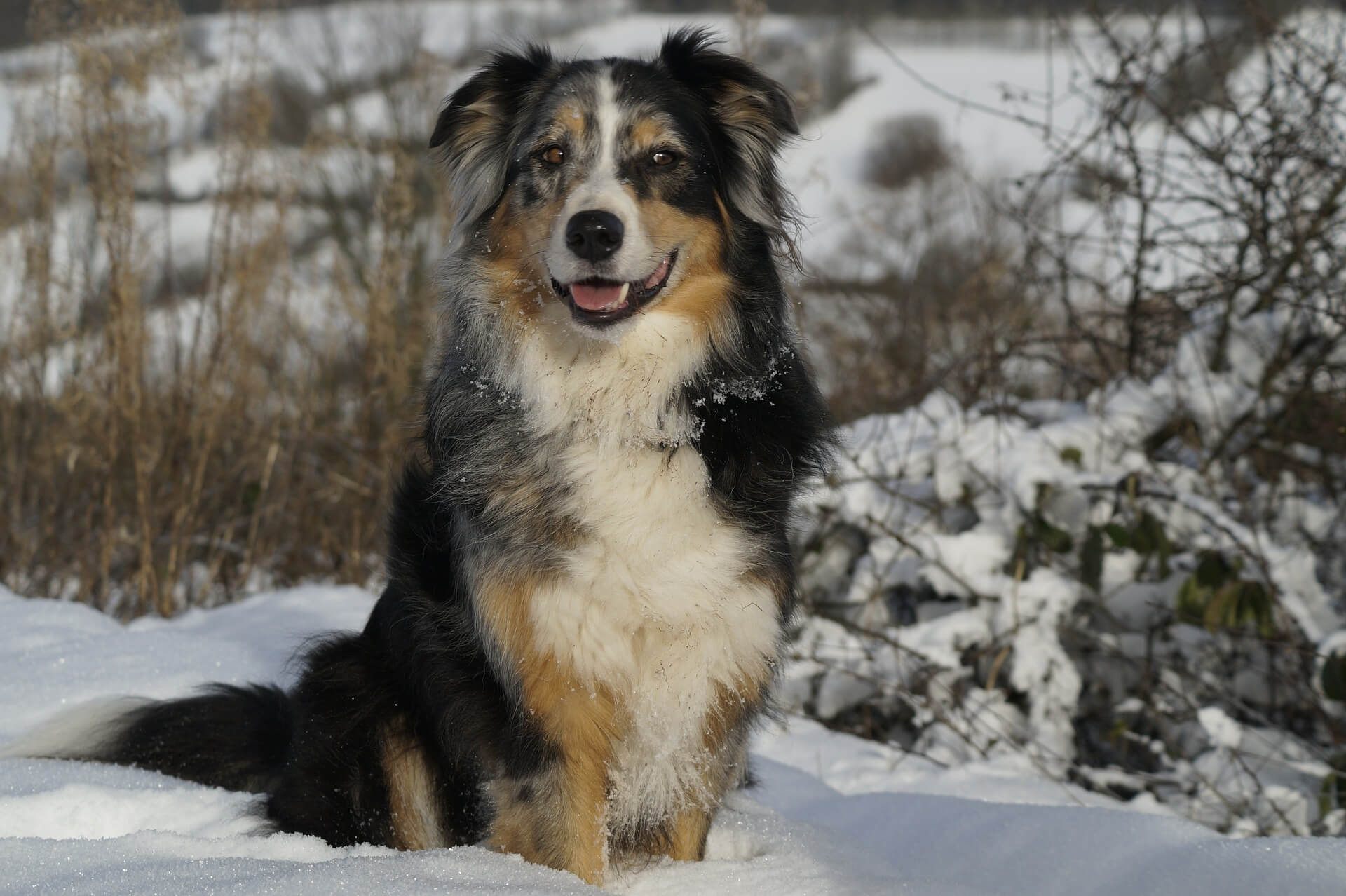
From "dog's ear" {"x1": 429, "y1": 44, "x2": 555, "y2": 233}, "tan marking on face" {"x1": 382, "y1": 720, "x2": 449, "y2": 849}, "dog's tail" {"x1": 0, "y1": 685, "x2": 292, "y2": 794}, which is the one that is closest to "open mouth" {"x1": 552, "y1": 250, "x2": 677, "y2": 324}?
"dog's ear" {"x1": 429, "y1": 44, "x2": 555, "y2": 233}

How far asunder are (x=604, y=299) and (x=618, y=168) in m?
0.38

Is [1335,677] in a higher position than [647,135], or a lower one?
lower

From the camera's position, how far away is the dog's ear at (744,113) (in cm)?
306

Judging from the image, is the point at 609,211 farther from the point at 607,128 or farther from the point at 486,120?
the point at 486,120

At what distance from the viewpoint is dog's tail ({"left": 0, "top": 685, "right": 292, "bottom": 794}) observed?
307cm

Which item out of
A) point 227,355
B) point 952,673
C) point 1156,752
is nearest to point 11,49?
point 227,355

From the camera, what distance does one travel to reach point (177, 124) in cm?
662

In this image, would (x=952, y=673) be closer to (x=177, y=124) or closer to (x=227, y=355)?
(x=227, y=355)

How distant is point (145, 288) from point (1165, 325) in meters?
5.12

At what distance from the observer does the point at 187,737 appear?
314 centimetres

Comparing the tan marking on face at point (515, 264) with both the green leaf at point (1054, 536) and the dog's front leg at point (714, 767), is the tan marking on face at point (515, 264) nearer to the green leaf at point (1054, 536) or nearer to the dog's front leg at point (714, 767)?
the dog's front leg at point (714, 767)

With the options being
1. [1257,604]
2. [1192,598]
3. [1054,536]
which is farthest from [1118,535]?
[1257,604]

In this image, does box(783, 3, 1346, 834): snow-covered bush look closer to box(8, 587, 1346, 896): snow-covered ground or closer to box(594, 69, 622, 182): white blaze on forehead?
box(8, 587, 1346, 896): snow-covered ground

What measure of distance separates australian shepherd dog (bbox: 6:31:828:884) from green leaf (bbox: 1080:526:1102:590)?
7.17 ft
